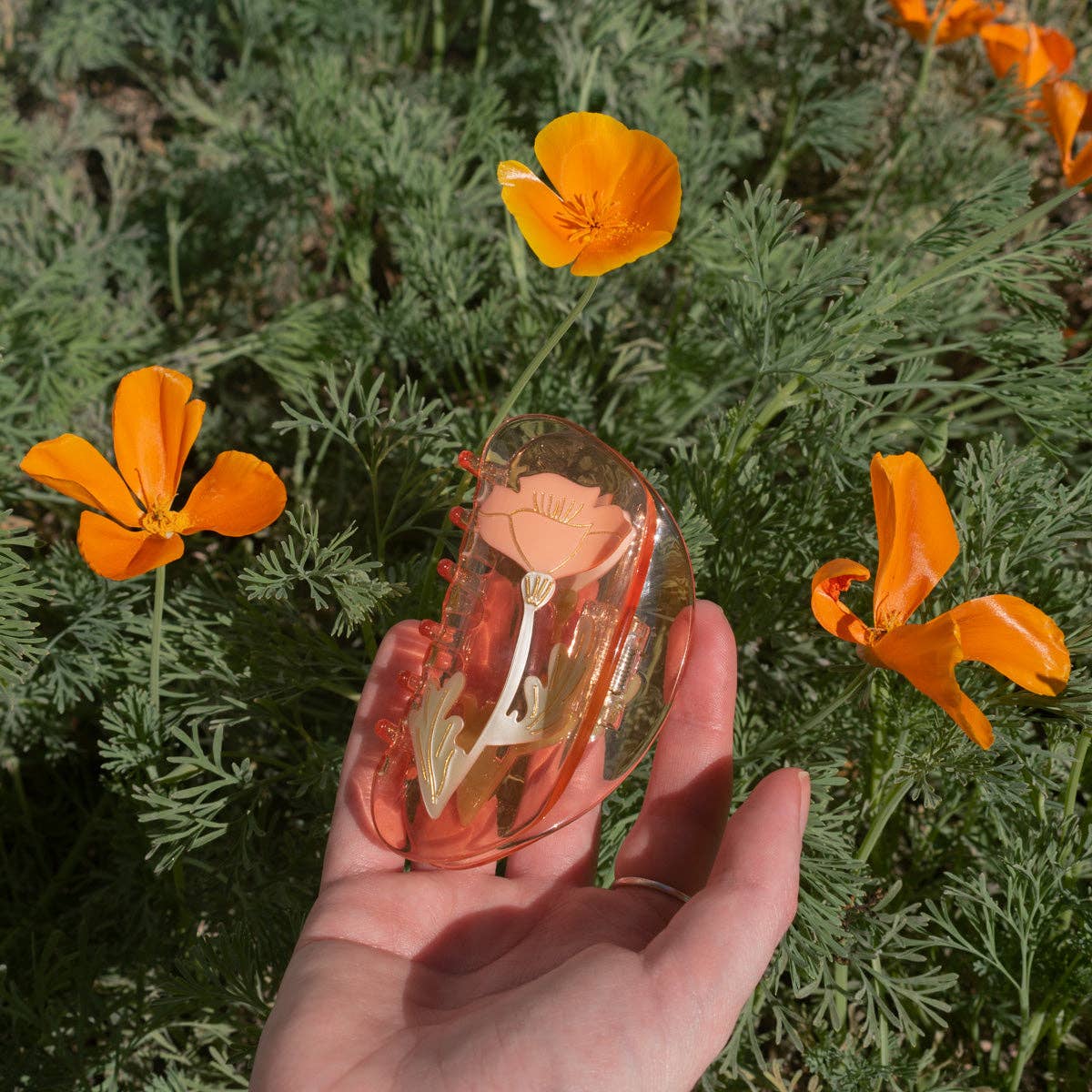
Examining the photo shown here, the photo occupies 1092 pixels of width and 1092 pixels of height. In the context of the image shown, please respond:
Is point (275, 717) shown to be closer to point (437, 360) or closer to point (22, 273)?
point (437, 360)

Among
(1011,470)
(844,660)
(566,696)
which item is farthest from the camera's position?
(844,660)

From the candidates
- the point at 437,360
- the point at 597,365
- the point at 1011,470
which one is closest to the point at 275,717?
the point at 437,360

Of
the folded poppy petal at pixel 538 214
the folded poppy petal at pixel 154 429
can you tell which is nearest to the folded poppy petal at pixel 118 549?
the folded poppy petal at pixel 154 429

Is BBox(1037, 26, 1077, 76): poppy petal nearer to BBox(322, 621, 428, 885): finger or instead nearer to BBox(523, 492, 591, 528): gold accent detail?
BBox(523, 492, 591, 528): gold accent detail

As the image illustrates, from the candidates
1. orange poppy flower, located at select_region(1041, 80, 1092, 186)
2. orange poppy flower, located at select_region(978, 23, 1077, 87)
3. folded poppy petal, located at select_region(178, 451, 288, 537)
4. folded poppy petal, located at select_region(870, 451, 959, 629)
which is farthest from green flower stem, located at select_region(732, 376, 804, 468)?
orange poppy flower, located at select_region(978, 23, 1077, 87)

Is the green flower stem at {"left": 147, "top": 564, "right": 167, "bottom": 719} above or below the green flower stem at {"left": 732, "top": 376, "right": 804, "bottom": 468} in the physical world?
below

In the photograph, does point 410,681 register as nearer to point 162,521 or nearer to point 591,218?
point 162,521
